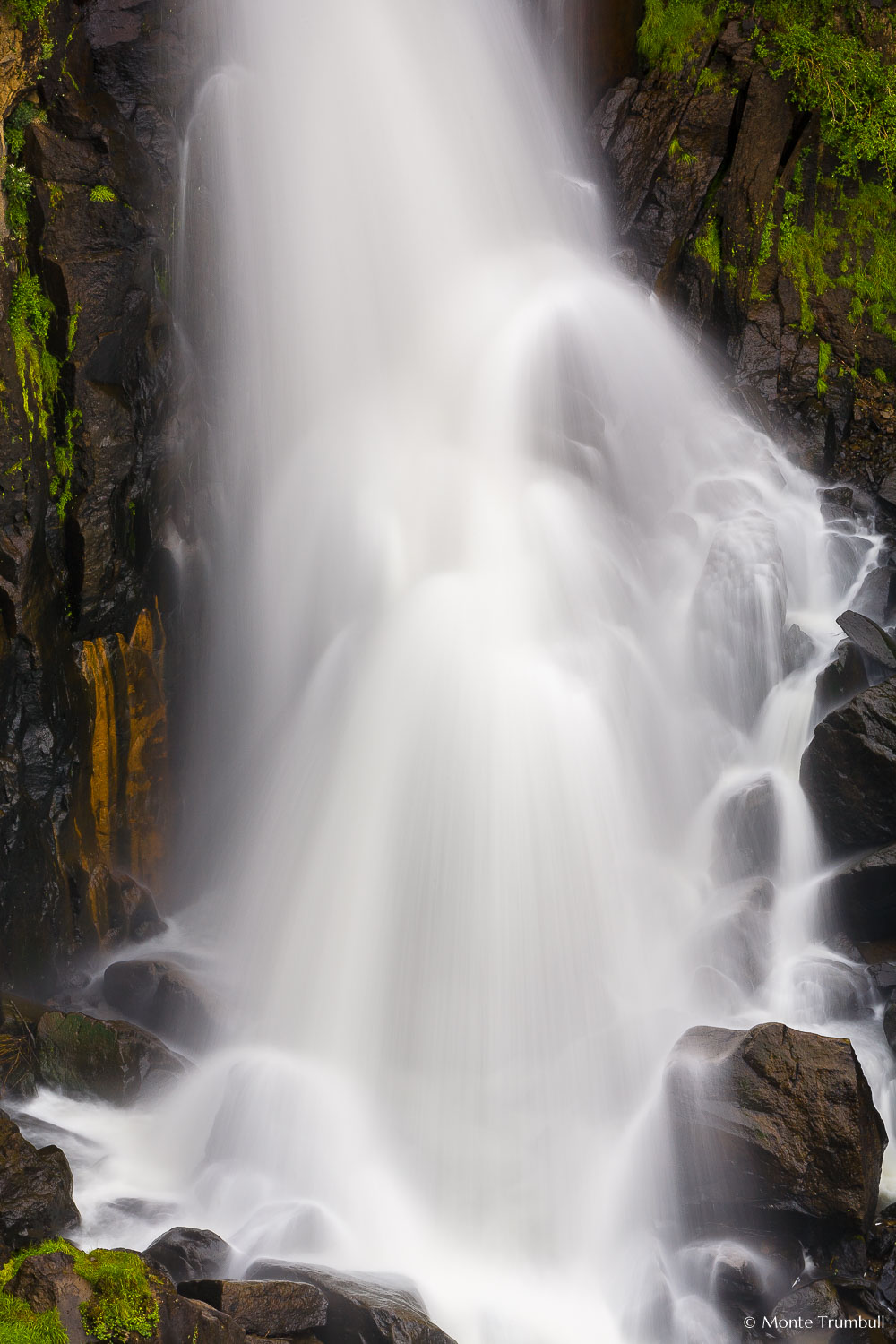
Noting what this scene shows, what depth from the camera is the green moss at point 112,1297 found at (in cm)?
464

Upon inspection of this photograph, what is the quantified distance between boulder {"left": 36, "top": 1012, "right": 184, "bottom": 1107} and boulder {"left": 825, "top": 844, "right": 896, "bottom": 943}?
578 centimetres

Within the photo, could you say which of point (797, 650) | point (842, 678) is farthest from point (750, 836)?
point (797, 650)

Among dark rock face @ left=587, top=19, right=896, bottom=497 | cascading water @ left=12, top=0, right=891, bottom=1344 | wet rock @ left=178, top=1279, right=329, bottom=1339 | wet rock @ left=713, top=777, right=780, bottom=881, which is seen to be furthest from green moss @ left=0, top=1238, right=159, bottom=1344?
Answer: dark rock face @ left=587, top=19, right=896, bottom=497

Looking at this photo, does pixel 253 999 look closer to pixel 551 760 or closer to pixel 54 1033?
pixel 54 1033

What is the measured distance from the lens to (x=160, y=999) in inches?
335

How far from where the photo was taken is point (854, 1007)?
8.20m

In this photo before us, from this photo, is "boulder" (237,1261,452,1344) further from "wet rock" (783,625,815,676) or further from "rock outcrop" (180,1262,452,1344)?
"wet rock" (783,625,815,676)

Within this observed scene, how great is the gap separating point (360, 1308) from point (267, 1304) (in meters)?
0.49

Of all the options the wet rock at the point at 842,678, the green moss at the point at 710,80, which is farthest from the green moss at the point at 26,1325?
the green moss at the point at 710,80

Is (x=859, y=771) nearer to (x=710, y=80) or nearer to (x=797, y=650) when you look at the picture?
(x=797, y=650)

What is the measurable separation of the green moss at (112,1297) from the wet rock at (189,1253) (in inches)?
30.8

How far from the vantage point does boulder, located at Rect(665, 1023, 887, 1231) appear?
21.1 feet

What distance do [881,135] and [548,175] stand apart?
15.4ft

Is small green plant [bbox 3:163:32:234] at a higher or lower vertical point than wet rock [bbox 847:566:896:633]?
higher
